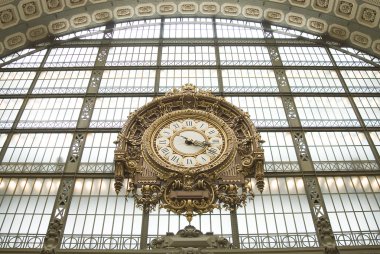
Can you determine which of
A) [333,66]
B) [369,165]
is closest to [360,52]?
[333,66]

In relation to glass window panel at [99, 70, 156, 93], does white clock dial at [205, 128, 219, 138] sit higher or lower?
lower

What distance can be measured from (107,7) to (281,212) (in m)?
15.9

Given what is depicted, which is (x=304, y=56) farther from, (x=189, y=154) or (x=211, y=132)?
(x=189, y=154)

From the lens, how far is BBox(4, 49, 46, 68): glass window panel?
77.5ft

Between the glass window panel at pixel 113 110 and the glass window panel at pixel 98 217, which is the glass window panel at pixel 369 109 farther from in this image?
the glass window panel at pixel 98 217

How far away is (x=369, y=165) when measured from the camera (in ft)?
60.1

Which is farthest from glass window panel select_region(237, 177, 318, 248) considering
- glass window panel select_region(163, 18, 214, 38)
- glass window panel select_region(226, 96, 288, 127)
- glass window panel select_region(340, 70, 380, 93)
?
glass window panel select_region(163, 18, 214, 38)

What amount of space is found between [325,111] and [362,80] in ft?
11.4

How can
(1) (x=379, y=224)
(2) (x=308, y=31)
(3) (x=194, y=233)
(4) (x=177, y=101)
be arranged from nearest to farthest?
(3) (x=194, y=233) → (1) (x=379, y=224) → (4) (x=177, y=101) → (2) (x=308, y=31)

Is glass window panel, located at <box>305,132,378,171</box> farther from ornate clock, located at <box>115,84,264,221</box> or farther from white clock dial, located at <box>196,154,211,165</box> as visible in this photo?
white clock dial, located at <box>196,154,211,165</box>

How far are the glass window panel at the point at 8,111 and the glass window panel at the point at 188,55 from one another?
7302mm

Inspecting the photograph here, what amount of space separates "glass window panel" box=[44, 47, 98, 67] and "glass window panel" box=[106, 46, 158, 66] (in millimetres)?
954

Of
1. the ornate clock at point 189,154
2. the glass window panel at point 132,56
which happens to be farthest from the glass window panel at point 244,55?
the ornate clock at point 189,154

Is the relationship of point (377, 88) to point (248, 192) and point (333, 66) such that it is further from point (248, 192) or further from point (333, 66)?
point (248, 192)
